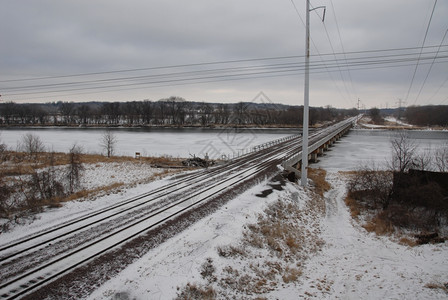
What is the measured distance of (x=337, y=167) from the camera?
37125 mm

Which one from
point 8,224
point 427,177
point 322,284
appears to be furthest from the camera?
point 427,177

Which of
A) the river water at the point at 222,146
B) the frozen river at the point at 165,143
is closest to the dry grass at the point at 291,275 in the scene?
the river water at the point at 222,146

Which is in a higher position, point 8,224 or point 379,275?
point 8,224

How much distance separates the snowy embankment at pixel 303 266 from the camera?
9180 millimetres

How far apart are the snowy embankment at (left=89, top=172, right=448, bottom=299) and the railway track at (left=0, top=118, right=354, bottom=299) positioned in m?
1.88

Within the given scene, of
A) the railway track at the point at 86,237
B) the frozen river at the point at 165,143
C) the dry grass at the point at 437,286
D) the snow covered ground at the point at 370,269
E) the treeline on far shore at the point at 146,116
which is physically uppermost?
the treeline on far shore at the point at 146,116

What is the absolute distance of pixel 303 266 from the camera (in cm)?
1195

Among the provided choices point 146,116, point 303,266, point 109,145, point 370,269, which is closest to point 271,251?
point 303,266

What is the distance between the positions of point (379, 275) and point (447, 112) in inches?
5770

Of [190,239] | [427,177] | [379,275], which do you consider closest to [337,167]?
[427,177]

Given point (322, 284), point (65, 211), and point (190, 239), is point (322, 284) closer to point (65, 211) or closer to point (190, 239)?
point (190, 239)

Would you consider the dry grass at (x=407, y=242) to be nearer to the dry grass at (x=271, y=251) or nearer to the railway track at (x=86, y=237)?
the dry grass at (x=271, y=251)

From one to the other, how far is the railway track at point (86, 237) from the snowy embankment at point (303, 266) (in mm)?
1884

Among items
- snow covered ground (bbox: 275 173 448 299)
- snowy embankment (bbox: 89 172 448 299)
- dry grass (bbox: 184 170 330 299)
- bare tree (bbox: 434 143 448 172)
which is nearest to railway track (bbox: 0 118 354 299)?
snowy embankment (bbox: 89 172 448 299)
